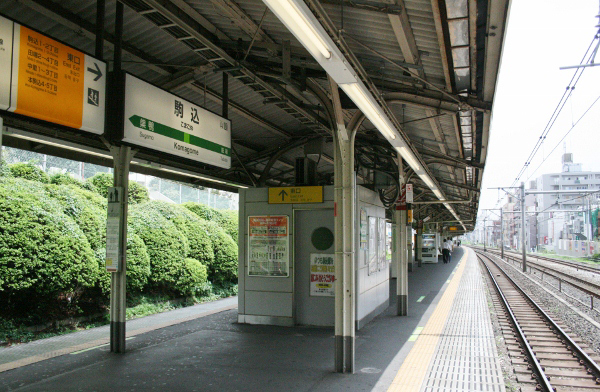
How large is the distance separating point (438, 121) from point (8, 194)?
7639mm

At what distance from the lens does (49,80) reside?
466 centimetres

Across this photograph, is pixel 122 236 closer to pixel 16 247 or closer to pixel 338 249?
pixel 16 247

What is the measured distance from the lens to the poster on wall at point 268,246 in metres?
9.52

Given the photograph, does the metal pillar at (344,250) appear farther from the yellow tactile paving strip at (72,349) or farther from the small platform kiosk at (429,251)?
the small platform kiosk at (429,251)

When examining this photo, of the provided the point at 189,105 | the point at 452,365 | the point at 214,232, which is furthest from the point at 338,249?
the point at 214,232

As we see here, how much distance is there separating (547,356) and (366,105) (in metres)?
5.79

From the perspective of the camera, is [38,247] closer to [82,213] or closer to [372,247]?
[82,213]

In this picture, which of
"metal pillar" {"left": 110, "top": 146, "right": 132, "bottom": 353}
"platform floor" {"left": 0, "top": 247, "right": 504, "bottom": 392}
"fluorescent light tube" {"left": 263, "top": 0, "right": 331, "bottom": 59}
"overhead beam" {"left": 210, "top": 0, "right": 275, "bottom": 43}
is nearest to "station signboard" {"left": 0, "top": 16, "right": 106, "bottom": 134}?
"overhead beam" {"left": 210, "top": 0, "right": 275, "bottom": 43}

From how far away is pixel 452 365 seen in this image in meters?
6.62

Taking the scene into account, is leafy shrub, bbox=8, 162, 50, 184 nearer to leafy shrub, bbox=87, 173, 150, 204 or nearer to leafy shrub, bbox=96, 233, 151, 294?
leafy shrub, bbox=87, 173, 150, 204

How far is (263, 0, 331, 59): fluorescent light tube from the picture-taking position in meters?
3.19

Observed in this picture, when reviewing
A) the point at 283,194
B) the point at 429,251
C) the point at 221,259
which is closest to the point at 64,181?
the point at 221,259

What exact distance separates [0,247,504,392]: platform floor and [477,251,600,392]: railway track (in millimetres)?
499

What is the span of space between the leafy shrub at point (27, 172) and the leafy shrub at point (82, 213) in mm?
1967
